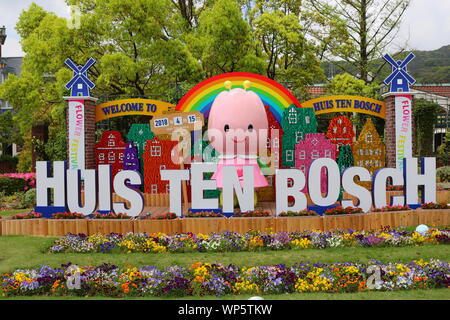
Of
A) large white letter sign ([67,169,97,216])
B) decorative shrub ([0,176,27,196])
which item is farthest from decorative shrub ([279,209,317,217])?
decorative shrub ([0,176,27,196])

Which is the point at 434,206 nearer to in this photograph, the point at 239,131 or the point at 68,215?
the point at 239,131

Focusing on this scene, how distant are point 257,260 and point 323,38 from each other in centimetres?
1636

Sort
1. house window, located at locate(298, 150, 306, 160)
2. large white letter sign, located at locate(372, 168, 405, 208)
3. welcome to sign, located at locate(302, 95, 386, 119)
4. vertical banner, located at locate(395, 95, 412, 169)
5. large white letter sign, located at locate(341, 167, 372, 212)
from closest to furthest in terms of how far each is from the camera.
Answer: large white letter sign, located at locate(341, 167, 372, 212)
large white letter sign, located at locate(372, 168, 405, 208)
house window, located at locate(298, 150, 306, 160)
vertical banner, located at locate(395, 95, 412, 169)
welcome to sign, located at locate(302, 95, 386, 119)

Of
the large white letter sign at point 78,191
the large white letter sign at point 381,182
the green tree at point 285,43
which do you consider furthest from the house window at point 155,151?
the green tree at point 285,43

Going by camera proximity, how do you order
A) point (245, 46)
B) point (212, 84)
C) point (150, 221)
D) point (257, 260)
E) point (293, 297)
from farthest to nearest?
point (245, 46) < point (212, 84) < point (150, 221) < point (257, 260) < point (293, 297)

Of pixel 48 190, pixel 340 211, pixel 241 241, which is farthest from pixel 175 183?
pixel 340 211

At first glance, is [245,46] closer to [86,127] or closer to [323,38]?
[323,38]

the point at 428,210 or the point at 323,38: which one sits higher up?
the point at 323,38

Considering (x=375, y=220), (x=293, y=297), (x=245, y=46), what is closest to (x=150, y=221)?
(x=293, y=297)

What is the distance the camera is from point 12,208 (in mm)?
13148

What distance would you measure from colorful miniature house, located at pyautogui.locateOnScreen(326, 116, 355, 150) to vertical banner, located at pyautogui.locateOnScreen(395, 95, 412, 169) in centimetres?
126

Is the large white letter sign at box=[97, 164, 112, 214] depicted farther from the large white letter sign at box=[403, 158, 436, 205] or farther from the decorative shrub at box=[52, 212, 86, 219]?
the large white letter sign at box=[403, 158, 436, 205]

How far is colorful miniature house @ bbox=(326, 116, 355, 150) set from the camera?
12680 millimetres

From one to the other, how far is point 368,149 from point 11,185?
12.0 metres
